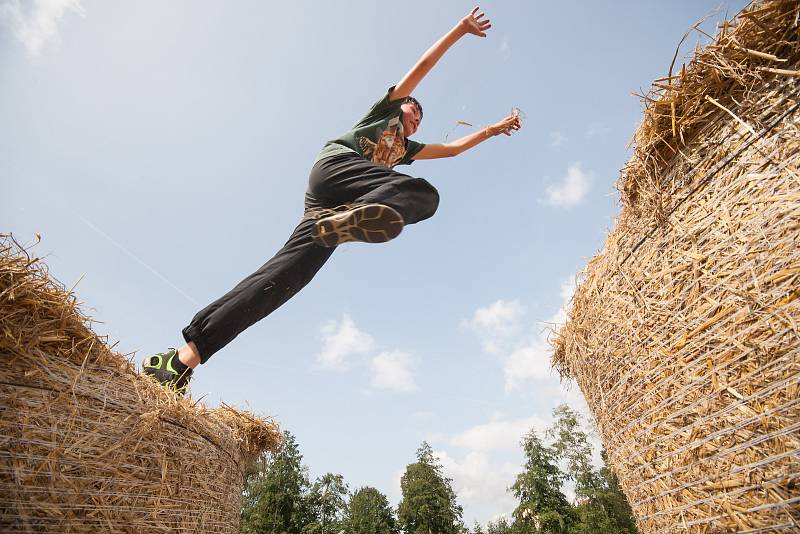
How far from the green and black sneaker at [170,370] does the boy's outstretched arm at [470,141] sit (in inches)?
117

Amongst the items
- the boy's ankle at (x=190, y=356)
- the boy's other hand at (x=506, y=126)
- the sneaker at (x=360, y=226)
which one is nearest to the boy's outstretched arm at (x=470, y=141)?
the boy's other hand at (x=506, y=126)

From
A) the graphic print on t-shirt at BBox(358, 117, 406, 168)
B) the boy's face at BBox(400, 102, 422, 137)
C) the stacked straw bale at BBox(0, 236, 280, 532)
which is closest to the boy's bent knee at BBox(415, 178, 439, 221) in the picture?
the graphic print on t-shirt at BBox(358, 117, 406, 168)

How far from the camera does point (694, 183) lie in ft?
9.18

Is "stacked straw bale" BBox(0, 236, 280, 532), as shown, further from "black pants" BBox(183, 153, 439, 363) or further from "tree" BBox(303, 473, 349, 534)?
"tree" BBox(303, 473, 349, 534)

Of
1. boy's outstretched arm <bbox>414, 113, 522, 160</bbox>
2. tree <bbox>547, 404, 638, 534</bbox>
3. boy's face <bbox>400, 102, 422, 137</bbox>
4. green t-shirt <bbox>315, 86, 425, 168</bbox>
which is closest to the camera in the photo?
green t-shirt <bbox>315, 86, 425, 168</bbox>

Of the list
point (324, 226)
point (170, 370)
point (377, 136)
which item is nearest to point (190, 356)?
point (170, 370)

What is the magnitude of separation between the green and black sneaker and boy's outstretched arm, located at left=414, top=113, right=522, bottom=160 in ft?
9.76

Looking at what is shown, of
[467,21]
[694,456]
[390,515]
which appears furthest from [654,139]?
[390,515]

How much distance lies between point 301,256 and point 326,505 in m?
53.1

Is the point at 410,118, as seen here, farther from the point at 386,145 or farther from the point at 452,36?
the point at 452,36

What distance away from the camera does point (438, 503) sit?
5272 cm

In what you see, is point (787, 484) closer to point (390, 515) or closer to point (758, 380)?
point (758, 380)

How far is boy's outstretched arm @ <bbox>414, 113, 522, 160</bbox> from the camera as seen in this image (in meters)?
4.60

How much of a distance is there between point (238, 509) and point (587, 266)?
3.63 m
